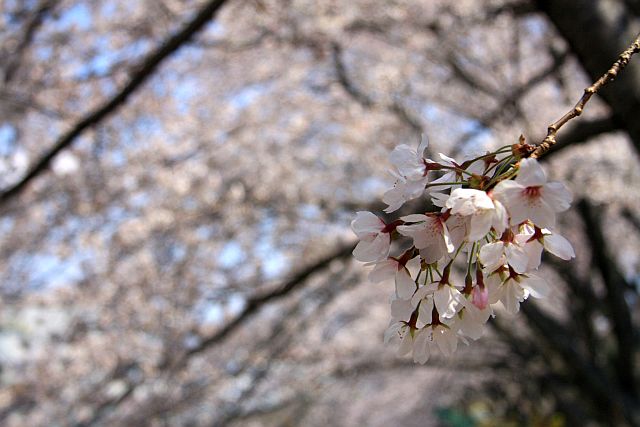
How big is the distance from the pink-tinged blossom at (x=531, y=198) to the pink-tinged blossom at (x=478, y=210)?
2 cm

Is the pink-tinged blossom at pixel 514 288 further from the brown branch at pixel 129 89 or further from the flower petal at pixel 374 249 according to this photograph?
the brown branch at pixel 129 89

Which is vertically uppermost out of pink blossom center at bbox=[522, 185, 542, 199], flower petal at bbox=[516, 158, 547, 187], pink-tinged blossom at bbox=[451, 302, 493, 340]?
flower petal at bbox=[516, 158, 547, 187]

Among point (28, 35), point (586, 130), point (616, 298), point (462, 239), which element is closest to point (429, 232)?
point (462, 239)

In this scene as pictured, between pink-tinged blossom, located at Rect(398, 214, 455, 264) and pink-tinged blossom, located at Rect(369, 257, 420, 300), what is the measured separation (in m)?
0.08

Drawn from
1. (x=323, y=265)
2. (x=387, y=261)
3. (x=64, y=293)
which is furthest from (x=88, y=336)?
(x=387, y=261)

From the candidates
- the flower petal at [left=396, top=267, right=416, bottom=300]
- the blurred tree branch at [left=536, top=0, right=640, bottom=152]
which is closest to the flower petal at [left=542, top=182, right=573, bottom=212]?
the flower petal at [left=396, top=267, right=416, bottom=300]

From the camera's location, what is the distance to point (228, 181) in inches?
241

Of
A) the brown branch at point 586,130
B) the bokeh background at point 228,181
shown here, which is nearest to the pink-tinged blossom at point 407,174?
the brown branch at point 586,130

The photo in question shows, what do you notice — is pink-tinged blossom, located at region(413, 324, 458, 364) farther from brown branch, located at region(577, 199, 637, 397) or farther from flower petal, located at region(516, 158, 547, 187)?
brown branch, located at region(577, 199, 637, 397)

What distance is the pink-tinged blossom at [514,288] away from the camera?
1.04 meters

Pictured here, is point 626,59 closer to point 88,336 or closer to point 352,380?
point 88,336

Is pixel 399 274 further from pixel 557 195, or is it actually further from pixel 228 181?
pixel 228 181

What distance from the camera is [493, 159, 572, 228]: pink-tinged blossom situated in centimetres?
91

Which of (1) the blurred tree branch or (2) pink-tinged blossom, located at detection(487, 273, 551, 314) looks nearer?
(2) pink-tinged blossom, located at detection(487, 273, 551, 314)
